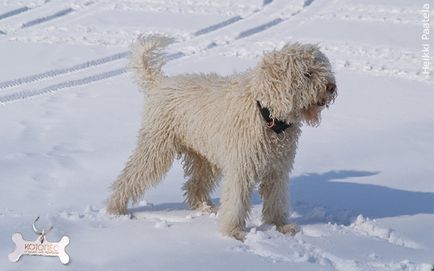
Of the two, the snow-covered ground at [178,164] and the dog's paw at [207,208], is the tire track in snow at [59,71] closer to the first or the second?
the snow-covered ground at [178,164]

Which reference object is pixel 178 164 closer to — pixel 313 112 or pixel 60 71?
pixel 313 112

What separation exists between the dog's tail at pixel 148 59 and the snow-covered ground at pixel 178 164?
94cm

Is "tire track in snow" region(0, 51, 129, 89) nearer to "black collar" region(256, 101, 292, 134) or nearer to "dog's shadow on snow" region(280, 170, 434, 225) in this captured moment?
"dog's shadow on snow" region(280, 170, 434, 225)

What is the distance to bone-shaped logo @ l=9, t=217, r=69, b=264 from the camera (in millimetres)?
4113

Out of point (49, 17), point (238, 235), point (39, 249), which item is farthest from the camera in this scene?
point (49, 17)

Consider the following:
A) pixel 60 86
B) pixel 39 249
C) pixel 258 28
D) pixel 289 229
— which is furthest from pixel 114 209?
pixel 258 28

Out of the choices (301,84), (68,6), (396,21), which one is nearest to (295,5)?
(396,21)

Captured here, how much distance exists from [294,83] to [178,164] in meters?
2.23

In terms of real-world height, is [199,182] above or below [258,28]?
below

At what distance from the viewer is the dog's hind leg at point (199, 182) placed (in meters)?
5.39

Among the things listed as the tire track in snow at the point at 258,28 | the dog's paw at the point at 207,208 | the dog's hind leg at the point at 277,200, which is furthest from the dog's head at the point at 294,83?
the tire track in snow at the point at 258,28

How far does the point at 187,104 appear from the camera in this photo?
5.00 meters

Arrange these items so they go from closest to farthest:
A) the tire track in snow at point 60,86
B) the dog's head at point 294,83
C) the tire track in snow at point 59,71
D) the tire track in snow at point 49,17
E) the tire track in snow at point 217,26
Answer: the dog's head at point 294,83 < the tire track in snow at point 60,86 < the tire track in snow at point 59,71 < the tire track in snow at point 217,26 < the tire track in snow at point 49,17

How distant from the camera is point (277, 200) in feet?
16.3
